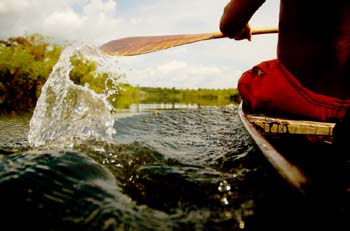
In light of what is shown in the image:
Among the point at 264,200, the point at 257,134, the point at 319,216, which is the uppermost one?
the point at 257,134

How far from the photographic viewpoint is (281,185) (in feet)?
5.10

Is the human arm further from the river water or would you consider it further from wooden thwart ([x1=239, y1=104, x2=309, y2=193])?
the river water

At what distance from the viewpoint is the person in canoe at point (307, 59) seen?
236 cm

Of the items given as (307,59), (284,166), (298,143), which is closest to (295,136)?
(298,143)

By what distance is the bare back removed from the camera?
2.33 metres

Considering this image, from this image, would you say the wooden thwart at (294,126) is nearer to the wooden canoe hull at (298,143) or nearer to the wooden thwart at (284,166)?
the wooden canoe hull at (298,143)

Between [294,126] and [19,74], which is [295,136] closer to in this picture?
[294,126]

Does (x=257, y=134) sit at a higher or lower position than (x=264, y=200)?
higher

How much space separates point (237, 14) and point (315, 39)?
62cm

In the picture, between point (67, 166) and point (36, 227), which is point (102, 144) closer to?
point (67, 166)

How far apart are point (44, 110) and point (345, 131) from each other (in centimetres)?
350

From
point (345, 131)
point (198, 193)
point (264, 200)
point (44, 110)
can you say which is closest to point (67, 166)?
point (198, 193)

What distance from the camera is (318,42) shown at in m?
2.45

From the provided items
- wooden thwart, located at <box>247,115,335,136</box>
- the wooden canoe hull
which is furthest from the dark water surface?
wooden thwart, located at <box>247,115,335,136</box>
